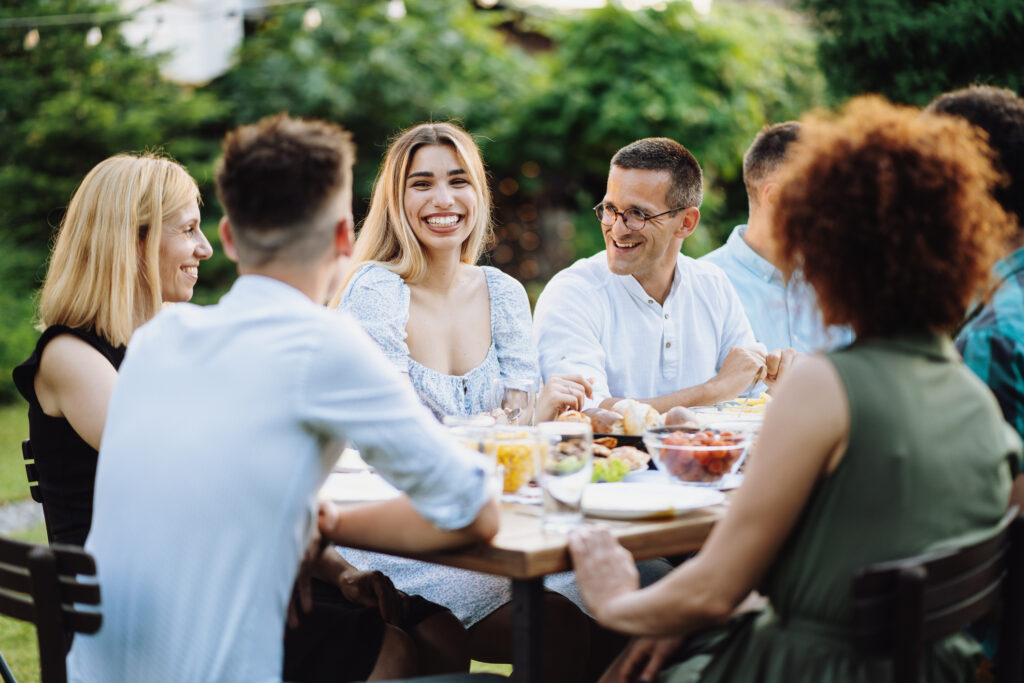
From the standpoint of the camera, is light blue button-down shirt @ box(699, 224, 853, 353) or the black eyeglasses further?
light blue button-down shirt @ box(699, 224, 853, 353)

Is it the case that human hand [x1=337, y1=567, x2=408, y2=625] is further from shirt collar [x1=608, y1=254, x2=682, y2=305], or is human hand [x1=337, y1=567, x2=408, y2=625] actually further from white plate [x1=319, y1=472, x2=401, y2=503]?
shirt collar [x1=608, y1=254, x2=682, y2=305]

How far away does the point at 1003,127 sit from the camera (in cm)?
251

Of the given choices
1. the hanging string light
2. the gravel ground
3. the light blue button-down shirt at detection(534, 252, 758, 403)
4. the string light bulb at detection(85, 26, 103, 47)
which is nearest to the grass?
the gravel ground

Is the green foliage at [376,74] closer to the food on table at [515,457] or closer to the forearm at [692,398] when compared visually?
Result: the forearm at [692,398]

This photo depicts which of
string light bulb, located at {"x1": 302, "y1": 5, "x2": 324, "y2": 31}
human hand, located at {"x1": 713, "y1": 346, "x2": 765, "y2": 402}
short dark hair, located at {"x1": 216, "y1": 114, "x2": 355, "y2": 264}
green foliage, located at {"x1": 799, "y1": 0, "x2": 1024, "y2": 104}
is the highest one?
string light bulb, located at {"x1": 302, "y1": 5, "x2": 324, "y2": 31}

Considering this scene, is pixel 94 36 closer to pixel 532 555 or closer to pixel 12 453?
pixel 12 453

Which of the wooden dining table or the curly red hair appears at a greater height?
the curly red hair

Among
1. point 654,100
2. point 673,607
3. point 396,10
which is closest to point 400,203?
point 673,607

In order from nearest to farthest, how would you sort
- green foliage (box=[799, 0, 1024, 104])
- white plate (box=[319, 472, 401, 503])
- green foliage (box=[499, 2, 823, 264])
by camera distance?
white plate (box=[319, 472, 401, 503]), green foliage (box=[799, 0, 1024, 104]), green foliage (box=[499, 2, 823, 264])

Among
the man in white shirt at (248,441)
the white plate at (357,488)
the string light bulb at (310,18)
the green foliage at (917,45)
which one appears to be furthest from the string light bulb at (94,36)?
the man in white shirt at (248,441)

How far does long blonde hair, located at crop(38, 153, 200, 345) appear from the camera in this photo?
2740 mm

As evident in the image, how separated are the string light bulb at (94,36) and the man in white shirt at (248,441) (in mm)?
12535

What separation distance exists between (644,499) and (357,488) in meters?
0.67

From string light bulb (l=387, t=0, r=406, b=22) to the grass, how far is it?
22.1 ft
